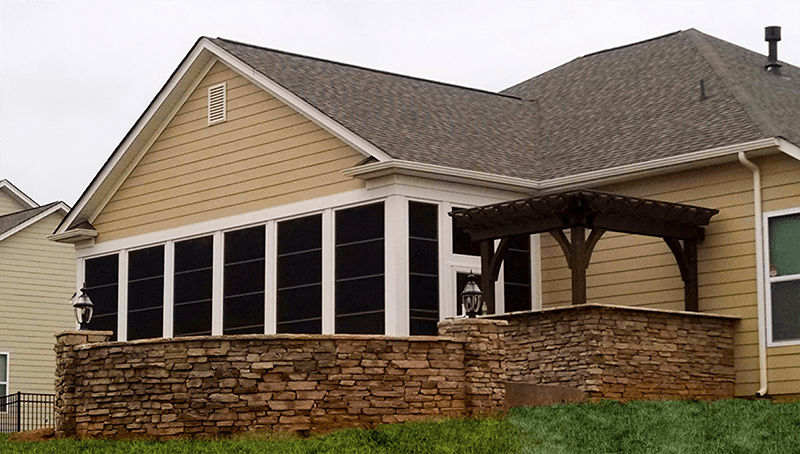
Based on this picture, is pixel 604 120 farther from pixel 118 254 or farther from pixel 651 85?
pixel 118 254

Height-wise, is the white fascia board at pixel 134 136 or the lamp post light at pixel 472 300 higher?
the white fascia board at pixel 134 136

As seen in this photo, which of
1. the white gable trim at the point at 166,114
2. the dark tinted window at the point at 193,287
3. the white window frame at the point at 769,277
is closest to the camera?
the white window frame at the point at 769,277

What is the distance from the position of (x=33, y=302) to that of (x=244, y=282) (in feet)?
41.4

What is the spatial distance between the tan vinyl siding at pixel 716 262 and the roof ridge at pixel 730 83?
0.68 meters

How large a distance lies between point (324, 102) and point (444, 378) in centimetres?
694

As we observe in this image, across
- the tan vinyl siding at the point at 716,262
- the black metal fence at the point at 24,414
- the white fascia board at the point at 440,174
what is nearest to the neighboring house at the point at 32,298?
the black metal fence at the point at 24,414

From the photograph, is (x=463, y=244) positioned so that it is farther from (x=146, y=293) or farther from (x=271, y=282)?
(x=146, y=293)

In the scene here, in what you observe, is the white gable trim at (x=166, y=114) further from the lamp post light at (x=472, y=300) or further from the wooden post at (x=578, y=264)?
the lamp post light at (x=472, y=300)

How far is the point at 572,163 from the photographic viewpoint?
2191 cm

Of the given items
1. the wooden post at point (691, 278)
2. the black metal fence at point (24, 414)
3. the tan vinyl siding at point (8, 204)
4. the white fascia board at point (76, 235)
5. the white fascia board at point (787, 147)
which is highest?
the tan vinyl siding at point (8, 204)

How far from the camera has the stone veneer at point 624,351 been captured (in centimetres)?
1820

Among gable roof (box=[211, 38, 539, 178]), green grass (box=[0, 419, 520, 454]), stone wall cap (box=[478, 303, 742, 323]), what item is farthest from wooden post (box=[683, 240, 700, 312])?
green grass (box=[0, 419, 520, 454])

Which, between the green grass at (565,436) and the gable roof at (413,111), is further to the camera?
the gable roof at (413,111)

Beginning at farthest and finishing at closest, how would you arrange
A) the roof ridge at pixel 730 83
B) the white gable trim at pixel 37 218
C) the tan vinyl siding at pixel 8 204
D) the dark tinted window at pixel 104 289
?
1. the tan vinyl siding at pixel 8 204
2. the white gable trim at pixel 37 218
3. the dark tinted window at pixel 104 289
4. the roof ridge at pixel 730 83
